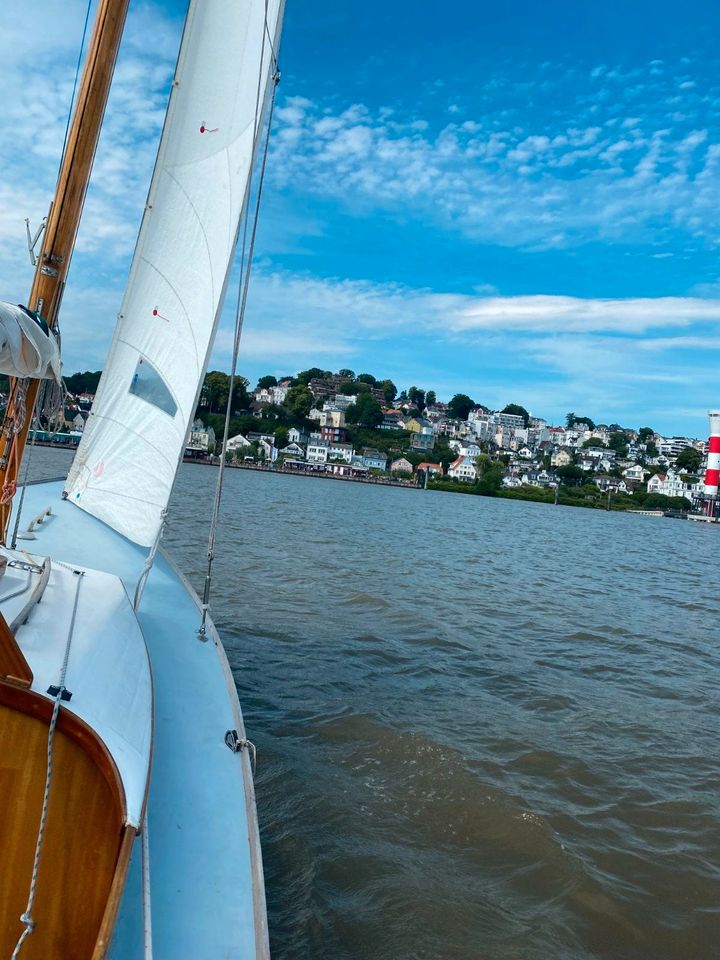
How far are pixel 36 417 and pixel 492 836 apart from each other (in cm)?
418

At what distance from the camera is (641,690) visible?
27.2 ft

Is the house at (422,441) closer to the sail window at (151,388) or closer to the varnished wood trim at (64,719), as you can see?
the sail window at (151,388)

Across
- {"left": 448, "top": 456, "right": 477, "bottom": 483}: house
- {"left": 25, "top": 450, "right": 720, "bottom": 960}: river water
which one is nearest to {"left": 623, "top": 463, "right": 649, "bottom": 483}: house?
{"left": 448, "top": 456, "right": 477, "bottom": 483}: house

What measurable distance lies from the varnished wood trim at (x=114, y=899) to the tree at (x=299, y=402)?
449ft

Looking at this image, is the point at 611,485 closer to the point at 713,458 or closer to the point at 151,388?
the point at 713,458

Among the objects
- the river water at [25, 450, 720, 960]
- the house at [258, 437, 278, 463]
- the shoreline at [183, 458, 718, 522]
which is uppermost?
the house at [258, 437, 278, 463]

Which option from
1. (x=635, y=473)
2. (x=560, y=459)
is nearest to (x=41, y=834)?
(x=635, y=473)

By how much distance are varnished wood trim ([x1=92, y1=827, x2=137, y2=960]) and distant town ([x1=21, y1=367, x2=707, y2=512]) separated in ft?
221

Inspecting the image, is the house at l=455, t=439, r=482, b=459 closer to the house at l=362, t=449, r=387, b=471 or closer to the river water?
the house at l=362, t=449, r=387, b=471

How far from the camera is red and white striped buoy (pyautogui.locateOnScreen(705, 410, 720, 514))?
288ft

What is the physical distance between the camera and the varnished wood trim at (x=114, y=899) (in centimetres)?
183

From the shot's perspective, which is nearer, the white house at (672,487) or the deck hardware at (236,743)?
the deck hardware at (236,743)

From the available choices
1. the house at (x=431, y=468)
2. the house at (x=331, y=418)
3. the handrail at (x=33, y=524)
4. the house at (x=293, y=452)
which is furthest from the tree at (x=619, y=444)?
the handrail at (x=33, y=524)

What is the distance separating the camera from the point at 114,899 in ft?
6.29
